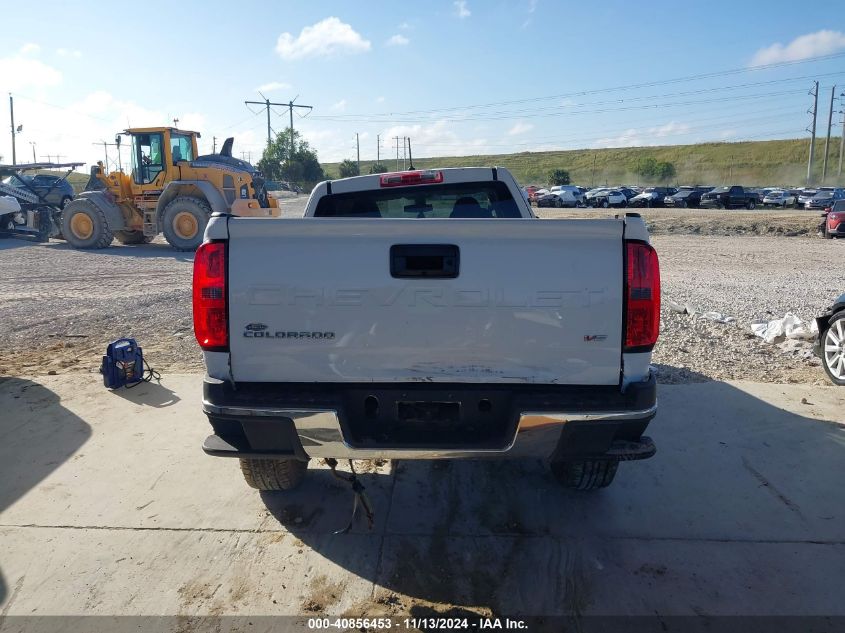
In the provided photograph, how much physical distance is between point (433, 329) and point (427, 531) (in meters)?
1.39

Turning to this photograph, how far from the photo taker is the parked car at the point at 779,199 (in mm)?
45938

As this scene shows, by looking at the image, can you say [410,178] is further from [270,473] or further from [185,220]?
[185,220]

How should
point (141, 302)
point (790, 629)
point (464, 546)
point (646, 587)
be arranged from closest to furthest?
point (790, 629) → point (646, 587) → point (464, 546) → point (141, 302)

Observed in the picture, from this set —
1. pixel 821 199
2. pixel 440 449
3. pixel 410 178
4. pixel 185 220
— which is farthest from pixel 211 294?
pixel 821 199

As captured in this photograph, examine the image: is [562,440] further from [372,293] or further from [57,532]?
[57,532]

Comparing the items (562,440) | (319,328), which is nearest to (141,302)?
(319,328)

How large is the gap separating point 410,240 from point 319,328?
61 centimetres

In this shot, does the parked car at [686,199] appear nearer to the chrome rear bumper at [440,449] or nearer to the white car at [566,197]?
the white car at [566,197]

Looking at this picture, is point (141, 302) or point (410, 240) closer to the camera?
point (410, 240)

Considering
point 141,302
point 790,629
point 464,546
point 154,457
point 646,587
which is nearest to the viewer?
point 790,629

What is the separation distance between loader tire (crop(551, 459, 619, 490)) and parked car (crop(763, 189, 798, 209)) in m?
49.8

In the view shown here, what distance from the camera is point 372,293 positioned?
2.97 m

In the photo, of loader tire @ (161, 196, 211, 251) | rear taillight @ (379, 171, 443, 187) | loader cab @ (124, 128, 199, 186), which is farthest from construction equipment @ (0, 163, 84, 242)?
rear taillight @ (379, 171, 443, 187)

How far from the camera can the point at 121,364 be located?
5.91m
